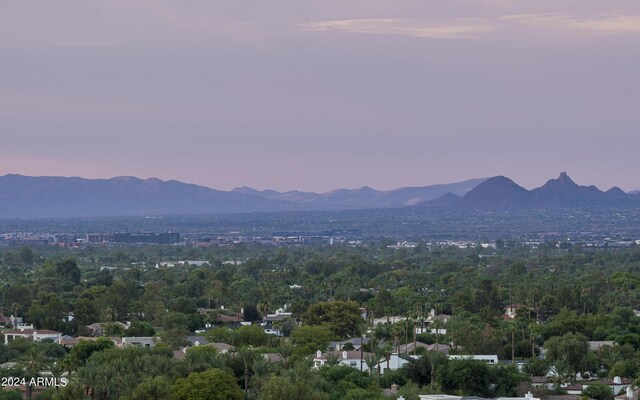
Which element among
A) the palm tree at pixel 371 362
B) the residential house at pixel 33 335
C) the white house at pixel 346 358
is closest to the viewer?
the palm tree at pixel 371 362

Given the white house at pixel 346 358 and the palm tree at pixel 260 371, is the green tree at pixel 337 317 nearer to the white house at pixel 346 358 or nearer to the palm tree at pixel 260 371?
the white house at pixel 346 358

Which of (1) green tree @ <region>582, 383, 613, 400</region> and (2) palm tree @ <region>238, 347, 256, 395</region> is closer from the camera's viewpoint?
(2) palm tree @ <region>238, 347, 256, 395</region>

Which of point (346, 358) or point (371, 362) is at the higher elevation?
point (371, 362)

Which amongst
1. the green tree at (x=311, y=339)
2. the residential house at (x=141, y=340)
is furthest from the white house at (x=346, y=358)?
the residential house at (x=141, y=340)

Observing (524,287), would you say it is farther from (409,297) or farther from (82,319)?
(82,319)

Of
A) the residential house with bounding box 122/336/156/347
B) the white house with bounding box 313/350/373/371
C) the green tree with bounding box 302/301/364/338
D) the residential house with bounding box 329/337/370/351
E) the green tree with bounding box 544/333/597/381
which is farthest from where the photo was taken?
the green tree with bounding box 302/301/364/338

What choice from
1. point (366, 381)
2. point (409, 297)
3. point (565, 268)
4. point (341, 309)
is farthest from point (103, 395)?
point (565, 268)

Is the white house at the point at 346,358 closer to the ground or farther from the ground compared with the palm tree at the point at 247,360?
closer to the ground

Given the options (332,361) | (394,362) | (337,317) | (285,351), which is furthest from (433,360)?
(337,317)

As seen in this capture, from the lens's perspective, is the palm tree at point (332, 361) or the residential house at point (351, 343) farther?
the residential house at point (351, 343)

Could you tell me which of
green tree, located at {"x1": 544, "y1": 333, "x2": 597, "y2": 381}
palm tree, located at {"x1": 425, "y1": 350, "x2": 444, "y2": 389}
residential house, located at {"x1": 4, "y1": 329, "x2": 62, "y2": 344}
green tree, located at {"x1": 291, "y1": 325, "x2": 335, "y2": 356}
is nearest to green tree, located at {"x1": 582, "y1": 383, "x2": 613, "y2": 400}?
green tree, located at {"x1": 544, "y1": 333, "x2": 597, "y2": 381}

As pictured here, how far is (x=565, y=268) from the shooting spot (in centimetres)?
13400

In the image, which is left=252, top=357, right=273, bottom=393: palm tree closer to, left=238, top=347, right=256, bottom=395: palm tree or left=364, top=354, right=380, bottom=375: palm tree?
left=238, top=347, right=256, bottom=395: palm tree

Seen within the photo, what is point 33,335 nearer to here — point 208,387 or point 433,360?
point 433,360
